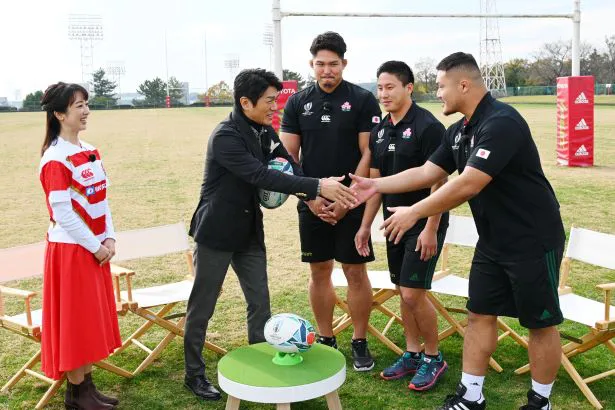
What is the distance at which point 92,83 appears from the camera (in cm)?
11144

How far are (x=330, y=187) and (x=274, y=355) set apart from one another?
1.14m

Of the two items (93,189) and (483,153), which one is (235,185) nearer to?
(93,189)

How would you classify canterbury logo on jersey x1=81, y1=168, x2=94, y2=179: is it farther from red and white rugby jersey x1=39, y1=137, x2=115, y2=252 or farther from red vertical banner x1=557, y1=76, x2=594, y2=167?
red vertical banner x1=557, y1=76, x2=594, y2=167

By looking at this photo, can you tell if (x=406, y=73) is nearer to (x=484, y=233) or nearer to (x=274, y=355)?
(x=484, y=233)

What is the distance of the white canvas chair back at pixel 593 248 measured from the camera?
5122mm

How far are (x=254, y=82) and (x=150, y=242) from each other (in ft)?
6.28

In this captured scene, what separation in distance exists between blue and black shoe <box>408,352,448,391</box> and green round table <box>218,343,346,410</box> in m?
0.83

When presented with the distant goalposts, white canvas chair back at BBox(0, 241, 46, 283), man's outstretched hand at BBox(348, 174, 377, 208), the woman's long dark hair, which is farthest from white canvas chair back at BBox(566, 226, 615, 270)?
the distant goalposts

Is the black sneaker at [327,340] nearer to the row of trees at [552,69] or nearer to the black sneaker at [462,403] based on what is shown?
the black sneaker at [462,403]

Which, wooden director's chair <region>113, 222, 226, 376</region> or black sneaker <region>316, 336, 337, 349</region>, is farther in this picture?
black sneaker <region>316, 336, 337, 349</region>

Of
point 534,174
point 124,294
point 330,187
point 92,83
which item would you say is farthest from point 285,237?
point 92,83

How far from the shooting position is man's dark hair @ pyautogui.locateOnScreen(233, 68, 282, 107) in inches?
182

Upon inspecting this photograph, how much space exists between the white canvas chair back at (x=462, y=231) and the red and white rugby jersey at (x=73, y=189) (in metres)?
2.80

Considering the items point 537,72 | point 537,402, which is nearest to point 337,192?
point 537,402
